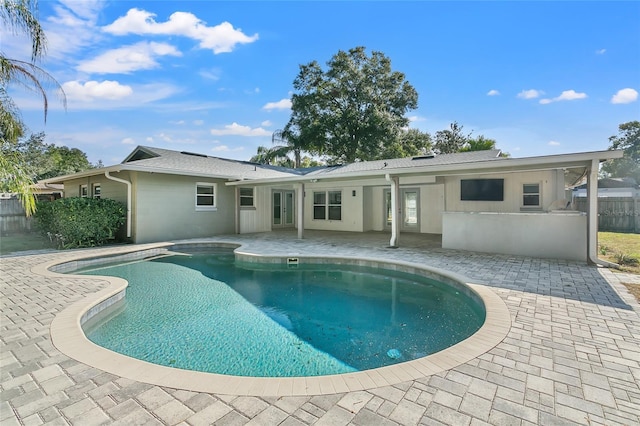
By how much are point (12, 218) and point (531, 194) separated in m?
22.1

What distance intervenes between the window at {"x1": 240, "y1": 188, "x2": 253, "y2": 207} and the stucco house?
0.05 m

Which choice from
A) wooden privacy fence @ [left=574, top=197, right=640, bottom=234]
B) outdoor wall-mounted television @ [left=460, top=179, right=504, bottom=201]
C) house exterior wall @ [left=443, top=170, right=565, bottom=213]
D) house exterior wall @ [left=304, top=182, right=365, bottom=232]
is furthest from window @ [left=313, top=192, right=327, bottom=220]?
wooden privacy fence @ [left=574, top=197, right=640, bottom=234]

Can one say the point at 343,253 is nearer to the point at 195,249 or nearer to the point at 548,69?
the point at 195,249

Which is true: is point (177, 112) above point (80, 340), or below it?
above

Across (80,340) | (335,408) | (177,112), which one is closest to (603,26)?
(335,408)

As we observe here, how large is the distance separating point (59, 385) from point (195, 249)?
872 cm

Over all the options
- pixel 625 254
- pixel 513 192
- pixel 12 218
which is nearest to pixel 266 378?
pixel 625 254

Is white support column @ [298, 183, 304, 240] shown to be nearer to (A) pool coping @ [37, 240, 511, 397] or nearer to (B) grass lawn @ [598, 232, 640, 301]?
(A) pool coping @ [37, 240, 511, 397]

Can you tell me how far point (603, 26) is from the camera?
9.81 metres

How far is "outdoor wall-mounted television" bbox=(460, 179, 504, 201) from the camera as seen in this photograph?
11.7m

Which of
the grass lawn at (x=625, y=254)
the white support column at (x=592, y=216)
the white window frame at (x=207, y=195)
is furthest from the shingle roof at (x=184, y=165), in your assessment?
the grass lawn at (x=625, y=254)

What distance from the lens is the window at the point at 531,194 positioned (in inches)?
441

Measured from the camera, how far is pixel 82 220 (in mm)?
10141

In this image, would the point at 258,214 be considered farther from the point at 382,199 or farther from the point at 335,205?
the point at 382,199
